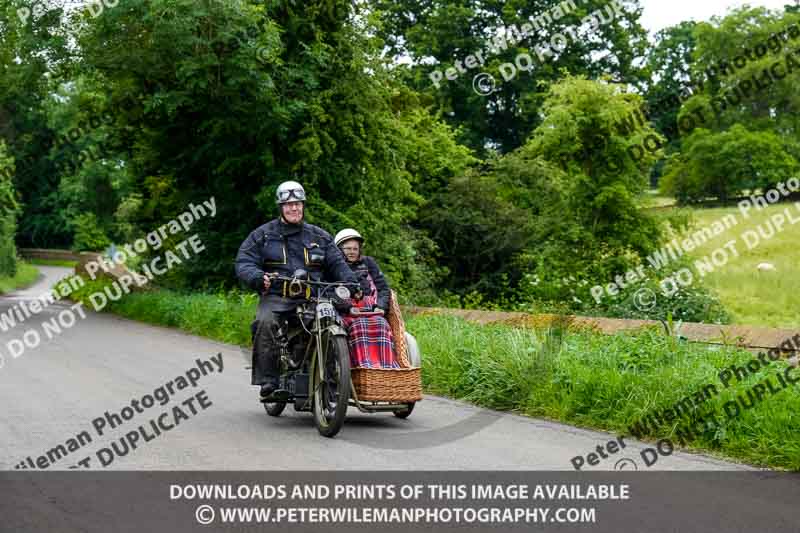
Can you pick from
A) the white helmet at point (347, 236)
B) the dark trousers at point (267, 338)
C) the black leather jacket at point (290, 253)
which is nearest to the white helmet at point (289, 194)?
the black leather jacket at point (290, 253)

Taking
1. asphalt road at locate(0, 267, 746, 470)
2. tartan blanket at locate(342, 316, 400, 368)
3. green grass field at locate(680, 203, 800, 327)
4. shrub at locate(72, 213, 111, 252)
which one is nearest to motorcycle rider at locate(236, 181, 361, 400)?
tartan blanket at locate(342, 316, 400, 368)

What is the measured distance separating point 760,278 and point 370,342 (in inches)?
981

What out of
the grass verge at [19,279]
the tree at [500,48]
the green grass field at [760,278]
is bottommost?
the grass verge at [19,279]

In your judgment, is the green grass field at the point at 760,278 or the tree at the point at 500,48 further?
the tree at the point at 500,48

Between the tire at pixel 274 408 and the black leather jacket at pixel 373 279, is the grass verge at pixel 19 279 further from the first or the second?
the black leather jacket at pixel 373 279

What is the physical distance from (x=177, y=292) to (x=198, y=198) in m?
2.39

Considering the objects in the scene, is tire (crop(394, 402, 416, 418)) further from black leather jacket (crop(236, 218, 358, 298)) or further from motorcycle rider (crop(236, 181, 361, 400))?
black leather jacket (crop(236, 218, 358, 298))

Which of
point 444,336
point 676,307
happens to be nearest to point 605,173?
point 676,307

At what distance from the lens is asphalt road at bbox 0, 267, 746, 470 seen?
813cm

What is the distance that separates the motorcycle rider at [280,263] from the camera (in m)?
10.2

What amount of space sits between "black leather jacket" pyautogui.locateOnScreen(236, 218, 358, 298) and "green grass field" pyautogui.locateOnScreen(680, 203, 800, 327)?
15.5 m

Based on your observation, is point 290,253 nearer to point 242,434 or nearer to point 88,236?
point 242,434

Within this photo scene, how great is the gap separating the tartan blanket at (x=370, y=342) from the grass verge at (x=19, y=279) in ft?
130

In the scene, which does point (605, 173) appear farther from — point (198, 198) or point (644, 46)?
point (644, 46)
